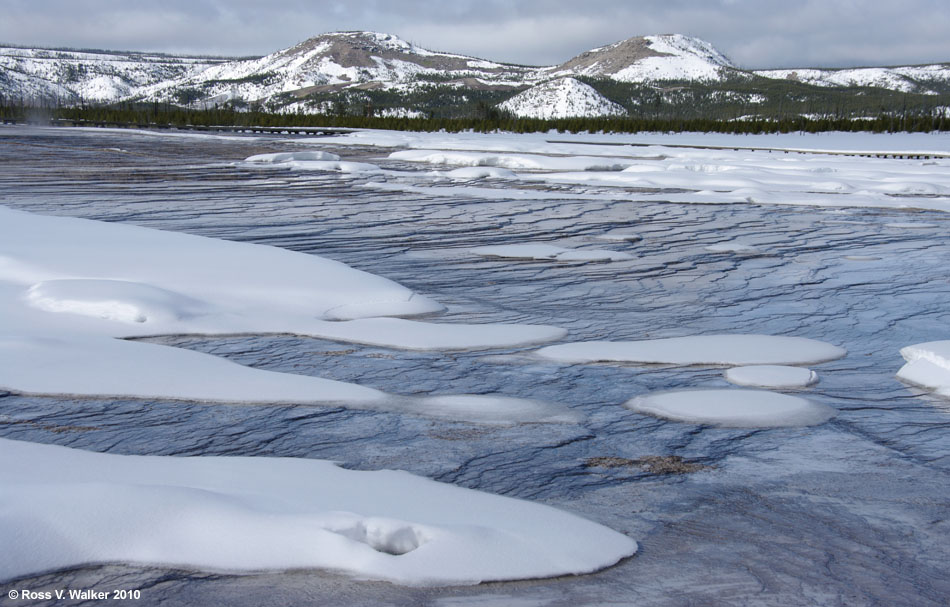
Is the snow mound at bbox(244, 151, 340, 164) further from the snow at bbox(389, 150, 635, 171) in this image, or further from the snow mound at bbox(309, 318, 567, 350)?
the snow mound at bbox(309, 318, 567, 350)

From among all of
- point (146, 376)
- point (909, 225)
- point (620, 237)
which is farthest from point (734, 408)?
point (909, 225)

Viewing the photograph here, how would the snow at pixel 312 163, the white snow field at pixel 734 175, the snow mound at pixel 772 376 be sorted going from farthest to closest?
the snow at pixel 312 163
the white snow field at pixel 734 175
the snow mound at pixel 772 376

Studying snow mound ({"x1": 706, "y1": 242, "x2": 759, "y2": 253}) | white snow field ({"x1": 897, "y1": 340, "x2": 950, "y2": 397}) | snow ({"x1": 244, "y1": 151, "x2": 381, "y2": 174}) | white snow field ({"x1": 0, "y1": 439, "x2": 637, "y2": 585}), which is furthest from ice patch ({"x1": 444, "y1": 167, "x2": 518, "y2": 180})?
white snow field ({"x1": 0, "y1": 439, "x2": 637, "y2": 585})

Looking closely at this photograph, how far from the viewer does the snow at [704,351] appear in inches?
201

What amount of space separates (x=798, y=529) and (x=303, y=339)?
3.25 metres

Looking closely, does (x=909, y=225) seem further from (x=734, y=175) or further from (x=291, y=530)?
(x=291, y=530)

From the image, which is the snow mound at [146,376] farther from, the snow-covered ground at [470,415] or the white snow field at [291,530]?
the white snow field at [291,530]

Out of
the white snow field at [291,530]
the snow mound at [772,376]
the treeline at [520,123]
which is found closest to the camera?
the white snow field at [291,530]

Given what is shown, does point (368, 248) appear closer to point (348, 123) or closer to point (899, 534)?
point (899, 534)

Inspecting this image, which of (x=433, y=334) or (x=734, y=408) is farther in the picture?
(x=433, y=334)

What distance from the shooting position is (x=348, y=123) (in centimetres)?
6644

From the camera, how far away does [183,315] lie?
5.75 meters

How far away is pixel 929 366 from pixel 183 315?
4.25m

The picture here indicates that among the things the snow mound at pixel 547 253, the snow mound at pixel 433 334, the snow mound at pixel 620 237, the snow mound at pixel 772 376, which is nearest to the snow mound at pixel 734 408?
Result: the snow mound at pixel 772 376
